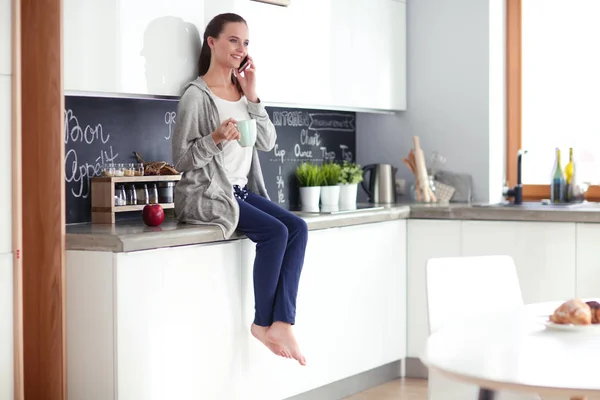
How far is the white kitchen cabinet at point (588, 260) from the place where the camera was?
408 centimetres

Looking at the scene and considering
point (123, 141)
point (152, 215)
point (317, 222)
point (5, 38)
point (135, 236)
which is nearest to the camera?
point (5, 38)

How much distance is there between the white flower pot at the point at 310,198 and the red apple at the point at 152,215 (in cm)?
111

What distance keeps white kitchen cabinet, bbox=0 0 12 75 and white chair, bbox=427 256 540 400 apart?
1.31 m

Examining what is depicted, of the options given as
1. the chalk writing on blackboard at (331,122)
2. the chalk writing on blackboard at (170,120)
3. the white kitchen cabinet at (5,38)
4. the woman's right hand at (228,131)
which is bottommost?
the woman's right hand at (228,131)

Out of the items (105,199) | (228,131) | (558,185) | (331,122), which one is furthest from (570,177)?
(105,199)

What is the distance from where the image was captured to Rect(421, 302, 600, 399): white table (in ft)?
5.50

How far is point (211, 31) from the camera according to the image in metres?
3.44

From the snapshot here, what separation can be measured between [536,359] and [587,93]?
322cm

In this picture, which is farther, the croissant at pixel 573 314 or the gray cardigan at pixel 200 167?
the gray cardigan at pixel 200 167

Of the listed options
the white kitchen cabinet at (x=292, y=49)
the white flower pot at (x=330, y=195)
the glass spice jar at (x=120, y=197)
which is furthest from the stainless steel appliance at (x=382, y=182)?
the glass spice jar at (x=120, y=197)

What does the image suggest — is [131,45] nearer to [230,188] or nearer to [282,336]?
[230,188]

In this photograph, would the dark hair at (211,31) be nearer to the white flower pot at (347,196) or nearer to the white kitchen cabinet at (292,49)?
the white kitchen cabinet at (292,49)

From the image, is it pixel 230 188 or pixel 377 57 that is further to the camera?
pixel 377 57

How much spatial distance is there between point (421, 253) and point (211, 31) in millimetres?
1563
